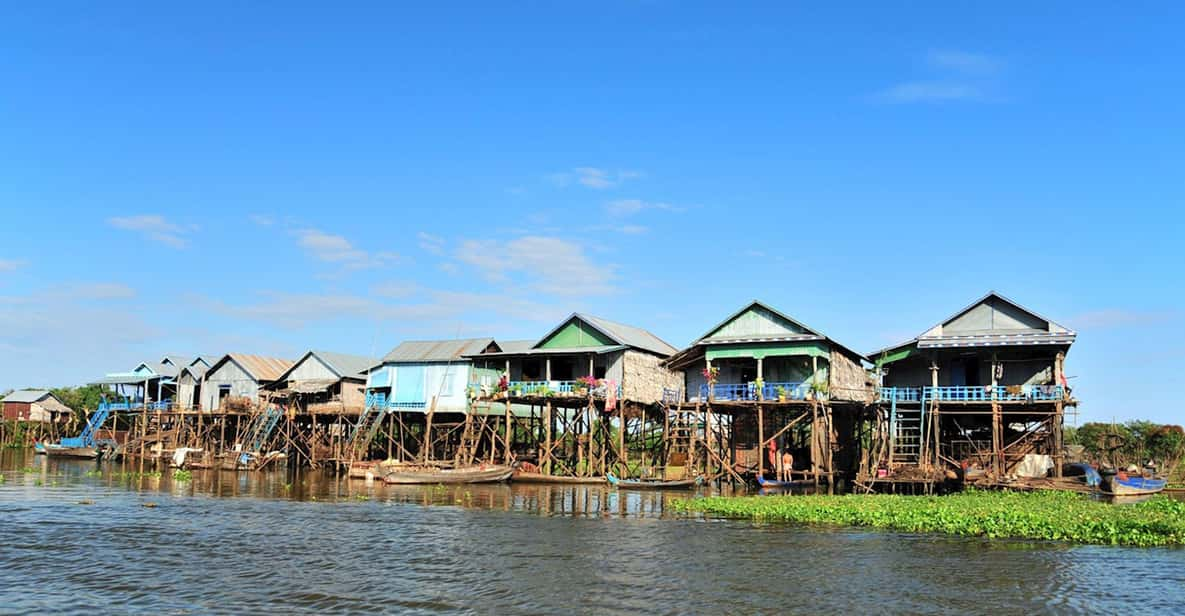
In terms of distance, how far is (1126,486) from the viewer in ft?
100

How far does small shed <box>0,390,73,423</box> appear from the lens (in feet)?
251

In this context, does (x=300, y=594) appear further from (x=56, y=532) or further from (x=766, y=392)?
(x=766, y=392)

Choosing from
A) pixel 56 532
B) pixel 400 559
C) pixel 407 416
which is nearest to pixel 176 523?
pixel 56 532

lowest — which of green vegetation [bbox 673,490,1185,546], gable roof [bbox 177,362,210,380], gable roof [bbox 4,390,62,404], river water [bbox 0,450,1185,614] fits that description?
river water [bbox 0,450,1185,614]

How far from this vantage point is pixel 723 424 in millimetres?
42406

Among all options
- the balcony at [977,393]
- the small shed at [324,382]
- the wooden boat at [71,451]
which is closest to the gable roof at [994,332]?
the balcony at [977,393]

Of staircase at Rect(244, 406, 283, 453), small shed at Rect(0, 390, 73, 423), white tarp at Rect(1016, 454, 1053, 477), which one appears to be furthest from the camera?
small shed at Rect(0, 390, 73, 423)

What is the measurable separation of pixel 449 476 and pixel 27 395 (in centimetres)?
5967

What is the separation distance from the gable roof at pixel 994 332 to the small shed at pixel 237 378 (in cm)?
3667

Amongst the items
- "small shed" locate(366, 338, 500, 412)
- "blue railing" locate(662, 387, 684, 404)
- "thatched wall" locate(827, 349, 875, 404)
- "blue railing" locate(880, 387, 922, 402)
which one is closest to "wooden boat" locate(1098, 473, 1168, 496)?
"blue railing" locate(880, 387, 922, 402)

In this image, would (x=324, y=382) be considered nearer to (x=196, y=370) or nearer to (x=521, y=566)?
(x=196, y=370)

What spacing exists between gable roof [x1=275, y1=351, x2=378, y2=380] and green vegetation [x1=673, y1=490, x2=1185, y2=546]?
2745 centimetres

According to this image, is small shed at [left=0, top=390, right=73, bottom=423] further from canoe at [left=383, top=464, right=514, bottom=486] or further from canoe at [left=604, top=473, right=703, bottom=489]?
canoe at [left=604, top=473, right=703, bottom=489]

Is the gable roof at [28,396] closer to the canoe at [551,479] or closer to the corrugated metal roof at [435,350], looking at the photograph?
the corrugated metal roof at [435,350]
